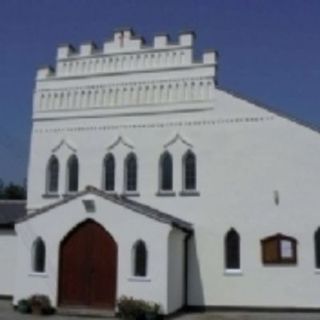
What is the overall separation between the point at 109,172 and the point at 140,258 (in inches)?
207

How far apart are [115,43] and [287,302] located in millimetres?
13041

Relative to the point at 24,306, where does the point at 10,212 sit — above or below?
above

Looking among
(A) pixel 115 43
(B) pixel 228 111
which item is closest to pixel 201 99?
(B) pixel 228 111

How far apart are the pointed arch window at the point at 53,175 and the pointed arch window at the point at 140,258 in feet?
20.3

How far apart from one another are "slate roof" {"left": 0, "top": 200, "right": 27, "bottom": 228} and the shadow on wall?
7.48 m

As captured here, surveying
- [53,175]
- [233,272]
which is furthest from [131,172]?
[233,272]

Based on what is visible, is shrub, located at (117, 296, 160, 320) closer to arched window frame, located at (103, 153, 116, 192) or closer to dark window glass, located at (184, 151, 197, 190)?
dark window glass, located at (184, 151, 197, 190)

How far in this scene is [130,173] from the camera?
25672 millimetres

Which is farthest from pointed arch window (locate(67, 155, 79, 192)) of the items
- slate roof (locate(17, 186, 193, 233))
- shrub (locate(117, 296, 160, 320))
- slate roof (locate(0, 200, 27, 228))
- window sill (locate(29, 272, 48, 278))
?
shrub (locate(117, 296, 160, 320))

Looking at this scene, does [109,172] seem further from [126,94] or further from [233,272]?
[233,272]

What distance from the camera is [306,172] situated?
75.8ft

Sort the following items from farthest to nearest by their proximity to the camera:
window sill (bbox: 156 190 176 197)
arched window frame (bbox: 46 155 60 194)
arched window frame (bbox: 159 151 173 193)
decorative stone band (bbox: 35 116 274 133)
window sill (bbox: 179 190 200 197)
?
arched window frame (bbox: 46 155 60 194) < arched window frame (bbox: 159 151 173 193) < window sill (bbox: 156 190 176 197) < window sill (bbox: 179 190 200 197) < decorative stone band (bbox: 35 116 274 133)

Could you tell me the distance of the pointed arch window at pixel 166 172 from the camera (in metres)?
25.0

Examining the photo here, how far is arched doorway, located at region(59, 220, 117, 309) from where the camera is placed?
22.2m
